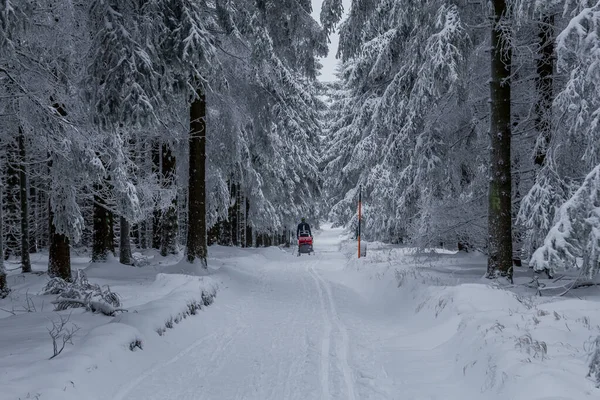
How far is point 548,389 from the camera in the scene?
3.72 metres

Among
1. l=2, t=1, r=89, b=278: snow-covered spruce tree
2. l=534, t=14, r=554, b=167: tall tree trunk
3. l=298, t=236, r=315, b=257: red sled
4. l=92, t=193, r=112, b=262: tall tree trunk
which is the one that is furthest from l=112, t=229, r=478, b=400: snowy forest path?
l=298, t=236, r=315, b=257: red sled

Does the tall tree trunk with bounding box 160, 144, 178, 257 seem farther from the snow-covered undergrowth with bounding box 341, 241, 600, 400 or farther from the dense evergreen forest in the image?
the snow-covered undergrowth with bounding box 341, 241, 600, 400

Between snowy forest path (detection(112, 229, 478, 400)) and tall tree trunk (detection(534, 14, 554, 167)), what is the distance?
4.55 meters

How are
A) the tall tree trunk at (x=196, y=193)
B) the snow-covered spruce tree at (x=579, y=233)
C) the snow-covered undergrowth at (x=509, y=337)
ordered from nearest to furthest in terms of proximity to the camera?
the snow-covered undergrowth at (x=509, y=337) → the snow-covered spruce tree at (x=579, y=233) → the tall tree trunk at (x=196, y=193)

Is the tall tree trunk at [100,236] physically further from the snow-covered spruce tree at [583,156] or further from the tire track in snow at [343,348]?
the snow-covered spruce tree at [583,156]

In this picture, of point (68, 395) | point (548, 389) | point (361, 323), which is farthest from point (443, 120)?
point (68, 395)

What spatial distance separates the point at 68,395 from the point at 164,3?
581 cm

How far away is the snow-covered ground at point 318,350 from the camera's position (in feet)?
14.5

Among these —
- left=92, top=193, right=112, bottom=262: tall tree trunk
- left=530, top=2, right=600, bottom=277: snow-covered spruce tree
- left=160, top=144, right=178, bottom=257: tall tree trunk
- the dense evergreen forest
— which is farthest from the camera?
left=160, top=144, right=178, bottom=257: tall tree trunk

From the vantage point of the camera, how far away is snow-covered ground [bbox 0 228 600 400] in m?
4.41

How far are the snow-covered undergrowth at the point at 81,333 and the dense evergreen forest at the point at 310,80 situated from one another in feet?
7.03

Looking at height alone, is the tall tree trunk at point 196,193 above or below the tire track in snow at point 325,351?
above

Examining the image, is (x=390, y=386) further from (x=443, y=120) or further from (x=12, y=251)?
(x=12, y=251)

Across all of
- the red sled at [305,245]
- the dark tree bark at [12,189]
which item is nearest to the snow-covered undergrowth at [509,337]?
the dark tree bark at [12,189]
